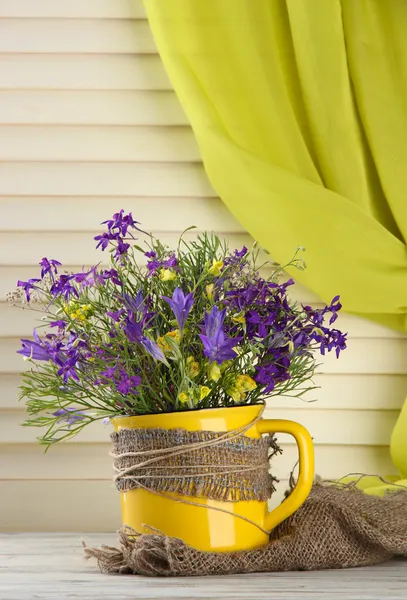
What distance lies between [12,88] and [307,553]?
986mm

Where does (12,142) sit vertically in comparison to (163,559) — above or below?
above

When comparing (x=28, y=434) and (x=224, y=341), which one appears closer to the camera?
(x=224, y=341)

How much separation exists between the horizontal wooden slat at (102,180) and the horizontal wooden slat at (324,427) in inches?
16.1

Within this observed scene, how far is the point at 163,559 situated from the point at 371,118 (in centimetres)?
86

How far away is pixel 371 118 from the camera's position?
1281 mm

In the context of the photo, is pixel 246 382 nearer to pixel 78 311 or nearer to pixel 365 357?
pixel 78 311

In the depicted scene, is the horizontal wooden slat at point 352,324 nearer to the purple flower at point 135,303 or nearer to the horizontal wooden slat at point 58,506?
the horizontal wooden slat at point 58,506

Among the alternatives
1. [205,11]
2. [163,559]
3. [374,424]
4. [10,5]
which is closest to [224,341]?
[163,559]

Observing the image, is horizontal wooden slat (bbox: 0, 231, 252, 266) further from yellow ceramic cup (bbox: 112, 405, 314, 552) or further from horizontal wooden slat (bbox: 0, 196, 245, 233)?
yellow ceramic cup (bbox: 112, 405, 314, 552)

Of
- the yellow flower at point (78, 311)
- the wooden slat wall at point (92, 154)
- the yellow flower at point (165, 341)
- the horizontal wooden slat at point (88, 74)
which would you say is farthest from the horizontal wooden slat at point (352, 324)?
the yellow flower at point (165, 341)

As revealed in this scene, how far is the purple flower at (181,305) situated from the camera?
733 millimetres

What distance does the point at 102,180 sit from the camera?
1336 millimetres

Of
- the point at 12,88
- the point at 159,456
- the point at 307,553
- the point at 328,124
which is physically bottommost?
the point at 307,553

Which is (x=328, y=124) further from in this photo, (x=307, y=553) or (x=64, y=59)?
(x=307, y=553)
